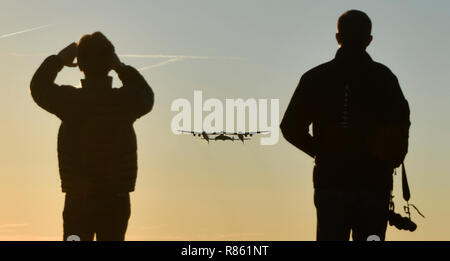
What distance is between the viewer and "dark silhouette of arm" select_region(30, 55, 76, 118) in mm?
9102

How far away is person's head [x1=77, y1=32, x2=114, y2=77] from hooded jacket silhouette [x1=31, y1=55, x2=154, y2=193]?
0.38 feet

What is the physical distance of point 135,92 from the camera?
363 inches

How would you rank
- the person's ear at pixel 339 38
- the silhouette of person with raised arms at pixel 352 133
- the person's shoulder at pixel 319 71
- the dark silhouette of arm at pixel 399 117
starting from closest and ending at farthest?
1. the silhouette of person with raised arms at pixel 352 133
2. the dark silhouette of arm at pixel 399 117
3. the person's shoulder at pixel 319 71
4. the person's ear at pixel 339 38

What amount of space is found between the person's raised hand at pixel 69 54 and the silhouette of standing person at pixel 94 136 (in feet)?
0.04

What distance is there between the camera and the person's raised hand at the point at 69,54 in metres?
9.27

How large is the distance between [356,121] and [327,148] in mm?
405

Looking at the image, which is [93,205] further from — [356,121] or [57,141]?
[356,121]

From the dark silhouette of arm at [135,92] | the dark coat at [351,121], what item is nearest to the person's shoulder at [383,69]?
the dark coat at [351,121]

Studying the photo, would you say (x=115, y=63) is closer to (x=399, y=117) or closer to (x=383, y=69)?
(x=383, y=69)

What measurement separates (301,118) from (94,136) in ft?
7.21

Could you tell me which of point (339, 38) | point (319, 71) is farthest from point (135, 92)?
point (339, 38)

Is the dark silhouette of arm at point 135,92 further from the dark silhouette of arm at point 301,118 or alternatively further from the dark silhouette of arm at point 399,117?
the dark silhouette of arm at point 399,117

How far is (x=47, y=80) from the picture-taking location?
9242mm

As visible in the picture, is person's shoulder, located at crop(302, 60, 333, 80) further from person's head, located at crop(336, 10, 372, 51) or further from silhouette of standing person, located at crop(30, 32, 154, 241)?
silhouette of standing person, located at crop(30, 32, 154, 241)
